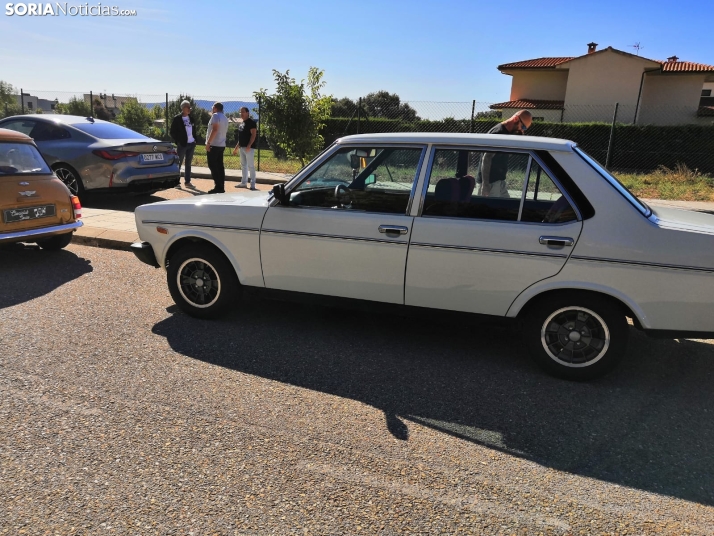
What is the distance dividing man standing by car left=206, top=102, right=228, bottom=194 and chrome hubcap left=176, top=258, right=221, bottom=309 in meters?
6.46

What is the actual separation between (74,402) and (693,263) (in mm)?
4017

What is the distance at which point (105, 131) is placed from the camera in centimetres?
980

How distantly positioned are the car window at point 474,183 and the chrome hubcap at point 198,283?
1967 mm

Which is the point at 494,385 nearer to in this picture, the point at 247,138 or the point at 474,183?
the point at 474,183

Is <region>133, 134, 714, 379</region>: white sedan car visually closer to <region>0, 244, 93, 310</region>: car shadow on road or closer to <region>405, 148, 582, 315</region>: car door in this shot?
<region>405, 148, 582, 315</region>: car door

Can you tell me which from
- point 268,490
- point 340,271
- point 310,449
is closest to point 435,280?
point 340,271

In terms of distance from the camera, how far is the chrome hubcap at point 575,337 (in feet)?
12.3

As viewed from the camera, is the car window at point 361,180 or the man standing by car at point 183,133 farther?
the man standing by car at point 183,133

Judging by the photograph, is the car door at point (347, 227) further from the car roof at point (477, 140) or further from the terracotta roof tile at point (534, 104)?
the terracotta roof tile at point (534, 104)

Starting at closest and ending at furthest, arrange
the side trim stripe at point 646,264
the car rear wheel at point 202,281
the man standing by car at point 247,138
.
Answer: the side trim stripe at point 646,264 → the car rear wheel at point 202,281 → the man standing by car at point 247,138

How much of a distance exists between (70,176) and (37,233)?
12.2 ft

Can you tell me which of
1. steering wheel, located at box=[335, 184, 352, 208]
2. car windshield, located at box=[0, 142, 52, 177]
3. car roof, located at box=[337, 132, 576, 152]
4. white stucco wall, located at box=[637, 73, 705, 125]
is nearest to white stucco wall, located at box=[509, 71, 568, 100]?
white stucco wall, located at box=[637, 73, 705, 125]

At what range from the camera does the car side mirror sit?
4.33 meters

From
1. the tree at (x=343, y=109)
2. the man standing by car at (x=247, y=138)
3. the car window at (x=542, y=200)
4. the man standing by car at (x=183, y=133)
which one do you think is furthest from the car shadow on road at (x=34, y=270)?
the tree at (x=343, y=109)
